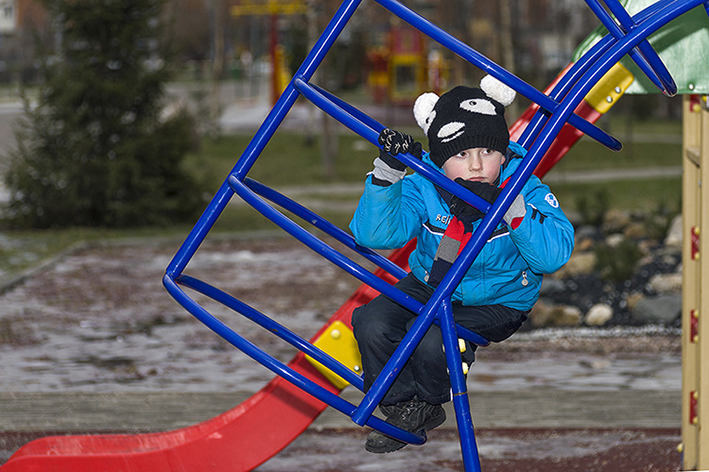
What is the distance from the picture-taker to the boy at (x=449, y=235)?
193cm

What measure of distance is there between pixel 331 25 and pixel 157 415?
2320 mm

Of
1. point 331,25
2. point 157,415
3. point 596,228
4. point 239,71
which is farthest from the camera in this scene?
point 239,71

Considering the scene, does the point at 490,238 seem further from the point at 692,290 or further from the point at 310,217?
the point at 692,290

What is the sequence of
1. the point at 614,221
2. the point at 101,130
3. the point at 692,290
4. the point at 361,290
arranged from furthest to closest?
the point at 101,130
the point at 614,221
the point at 692,290
the point at 361,290

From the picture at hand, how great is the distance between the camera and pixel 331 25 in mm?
2111

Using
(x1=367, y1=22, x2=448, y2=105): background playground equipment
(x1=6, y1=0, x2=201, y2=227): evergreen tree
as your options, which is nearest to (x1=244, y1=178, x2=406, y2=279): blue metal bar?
(x1=6, y1=0, x2=201, y2=227): evergreen tree

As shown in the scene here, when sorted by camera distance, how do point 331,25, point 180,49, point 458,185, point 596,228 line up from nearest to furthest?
point 458,185 → point 331,25 → point 596,228 → point 180,49

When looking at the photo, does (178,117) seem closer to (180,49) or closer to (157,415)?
(180,49)

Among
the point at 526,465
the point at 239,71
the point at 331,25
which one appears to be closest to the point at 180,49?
the point at 526,465

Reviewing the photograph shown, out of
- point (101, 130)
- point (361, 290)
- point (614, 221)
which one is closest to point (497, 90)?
point (361, 290)

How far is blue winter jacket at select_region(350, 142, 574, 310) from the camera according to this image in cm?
191

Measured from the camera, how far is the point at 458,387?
6.16 feet

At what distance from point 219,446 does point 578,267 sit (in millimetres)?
4721

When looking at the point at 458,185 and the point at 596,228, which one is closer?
the point at 458,185
